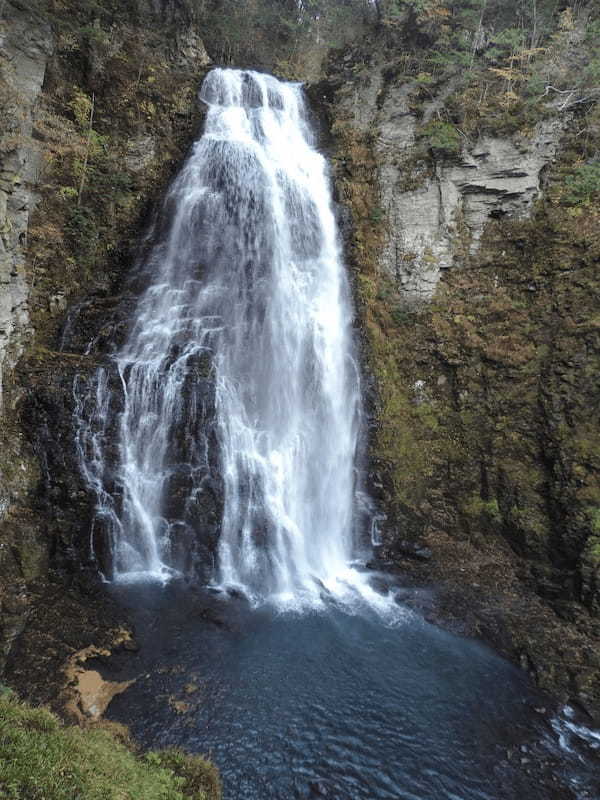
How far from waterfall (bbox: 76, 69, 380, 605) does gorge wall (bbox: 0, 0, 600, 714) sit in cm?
81

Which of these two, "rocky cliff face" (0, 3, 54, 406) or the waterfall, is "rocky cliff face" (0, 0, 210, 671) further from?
the waterfall

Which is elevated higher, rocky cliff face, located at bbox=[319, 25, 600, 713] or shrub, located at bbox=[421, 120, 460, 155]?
shrub, located at bbox=[421, 120, 460, 155]

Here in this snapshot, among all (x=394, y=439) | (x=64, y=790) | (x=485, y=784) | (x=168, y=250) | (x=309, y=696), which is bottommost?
(x=485, y=784)

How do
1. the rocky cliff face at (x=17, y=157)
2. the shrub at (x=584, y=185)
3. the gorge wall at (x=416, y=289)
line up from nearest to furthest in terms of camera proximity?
the gorge wall at (x=416, y=289) < the rocky cliff face at (x=17, y=157) < the shrub at (x=584, y=185)

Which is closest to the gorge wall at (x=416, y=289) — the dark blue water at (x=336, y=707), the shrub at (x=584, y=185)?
the shrub at (x=584, y=185)

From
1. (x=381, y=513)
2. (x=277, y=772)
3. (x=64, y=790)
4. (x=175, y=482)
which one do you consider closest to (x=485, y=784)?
(x=277, y=772)

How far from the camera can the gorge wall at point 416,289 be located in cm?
973

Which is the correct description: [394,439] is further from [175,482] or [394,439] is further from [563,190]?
[563,190]

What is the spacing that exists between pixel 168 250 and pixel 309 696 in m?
12.4

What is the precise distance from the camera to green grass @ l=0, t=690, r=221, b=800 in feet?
10.8

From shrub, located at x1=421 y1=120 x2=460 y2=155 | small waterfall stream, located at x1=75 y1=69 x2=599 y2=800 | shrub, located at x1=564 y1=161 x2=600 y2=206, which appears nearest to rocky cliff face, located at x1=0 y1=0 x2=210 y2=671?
small waterfall stream, located at x1=75 y1=69 x2=599 y2=800

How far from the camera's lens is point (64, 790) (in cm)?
336

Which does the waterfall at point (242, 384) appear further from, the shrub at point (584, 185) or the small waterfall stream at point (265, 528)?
the shrub at point (584, 185)

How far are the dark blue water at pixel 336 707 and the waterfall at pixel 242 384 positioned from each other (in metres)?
1.47
